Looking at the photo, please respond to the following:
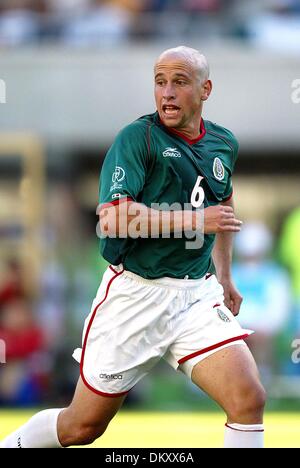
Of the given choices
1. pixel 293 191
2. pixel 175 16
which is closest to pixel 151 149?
pixel 175 16

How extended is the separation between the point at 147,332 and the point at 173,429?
11.7 ft

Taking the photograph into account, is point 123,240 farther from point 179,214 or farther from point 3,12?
point 3,12

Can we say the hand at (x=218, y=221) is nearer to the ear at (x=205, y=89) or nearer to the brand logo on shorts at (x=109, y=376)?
the ear at (x=205, y=89)

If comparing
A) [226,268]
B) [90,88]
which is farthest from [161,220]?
[90,88]

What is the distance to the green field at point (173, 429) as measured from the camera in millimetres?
7426

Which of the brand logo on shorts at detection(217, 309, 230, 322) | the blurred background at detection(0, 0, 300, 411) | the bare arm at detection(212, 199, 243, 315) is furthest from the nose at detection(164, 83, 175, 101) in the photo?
the blurred background at detection(0, 0, 300, 411)

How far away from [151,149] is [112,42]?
363 inches

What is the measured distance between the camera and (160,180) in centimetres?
507

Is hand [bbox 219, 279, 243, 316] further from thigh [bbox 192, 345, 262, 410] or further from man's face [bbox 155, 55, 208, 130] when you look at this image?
man's face [bbox 155, 55, 208, 130]

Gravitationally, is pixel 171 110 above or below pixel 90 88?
below

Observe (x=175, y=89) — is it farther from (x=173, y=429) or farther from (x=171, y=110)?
(x=173, y=429)

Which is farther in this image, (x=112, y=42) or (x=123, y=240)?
→ (x=112, y=42)

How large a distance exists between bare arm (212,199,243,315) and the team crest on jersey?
296 millimetres
